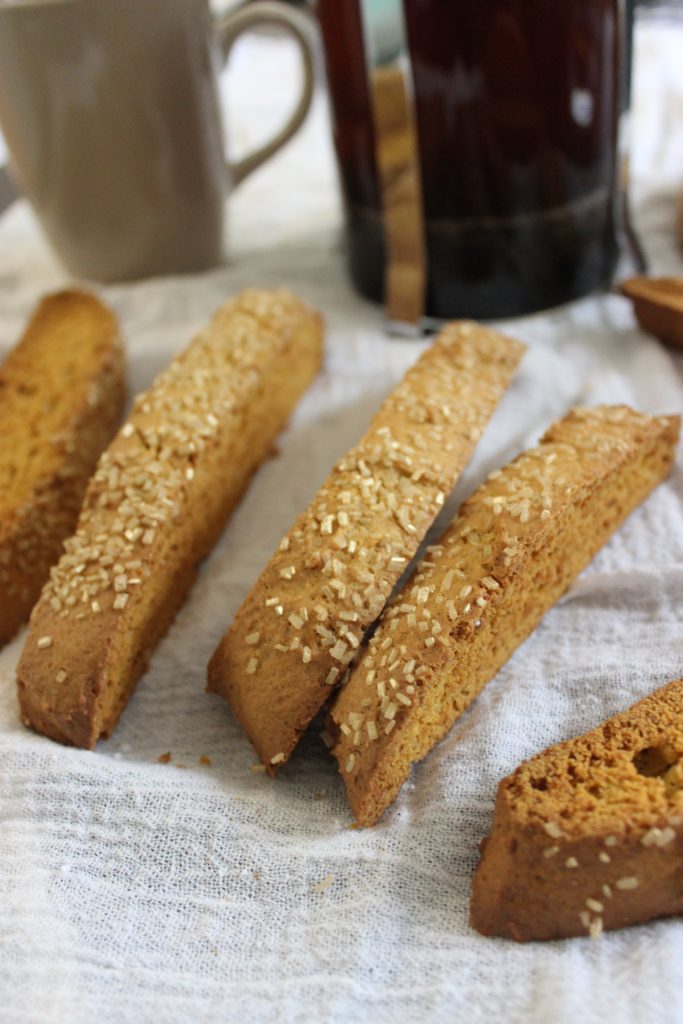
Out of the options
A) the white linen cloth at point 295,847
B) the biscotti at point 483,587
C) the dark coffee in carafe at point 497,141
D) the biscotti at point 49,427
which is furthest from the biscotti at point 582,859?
the dark coffee in carafe at point 497,141

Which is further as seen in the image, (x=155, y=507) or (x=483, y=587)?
(x=155, y=507)

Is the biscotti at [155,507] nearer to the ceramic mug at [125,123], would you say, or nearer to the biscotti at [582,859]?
the ceramic mug at [125,123]

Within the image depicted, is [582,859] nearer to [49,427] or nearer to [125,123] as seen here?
[49,427]

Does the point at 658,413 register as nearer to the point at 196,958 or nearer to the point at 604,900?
the point at 604,900

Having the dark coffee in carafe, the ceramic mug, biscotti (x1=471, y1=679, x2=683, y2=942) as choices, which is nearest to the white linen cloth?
biscotti (x1=471, y1=679, x2=683, y2=942)

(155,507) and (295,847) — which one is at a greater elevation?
(155,507)

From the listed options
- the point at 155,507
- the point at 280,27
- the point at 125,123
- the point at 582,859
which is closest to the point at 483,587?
the point at 582,859

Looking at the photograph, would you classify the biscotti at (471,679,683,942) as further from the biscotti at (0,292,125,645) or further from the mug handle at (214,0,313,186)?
the mug handle at (214,0,313,186)

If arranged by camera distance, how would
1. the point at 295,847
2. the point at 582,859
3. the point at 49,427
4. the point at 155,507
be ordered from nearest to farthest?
1. the point at 582,859
2. the point at 295,847
3. the point at 155,507
4. the point at 49,427
